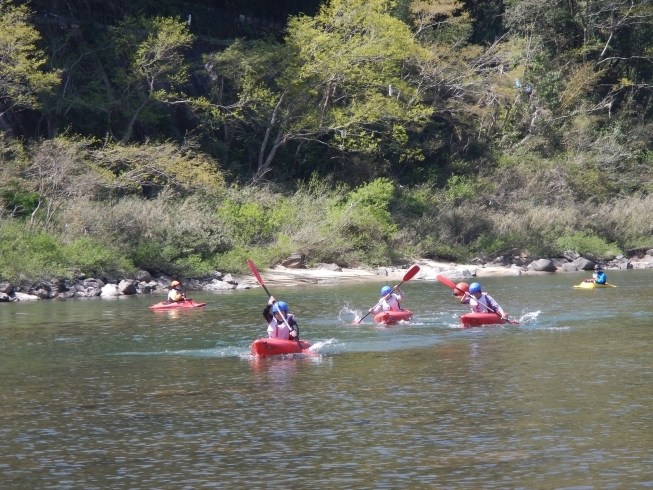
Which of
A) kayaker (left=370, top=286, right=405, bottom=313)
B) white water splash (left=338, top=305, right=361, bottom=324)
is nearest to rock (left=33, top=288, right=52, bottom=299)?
white water splash (left=338, top=305, right=361, bottom=324)

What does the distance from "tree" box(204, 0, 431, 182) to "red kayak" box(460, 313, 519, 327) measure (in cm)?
2154

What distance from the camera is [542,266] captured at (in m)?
41.2

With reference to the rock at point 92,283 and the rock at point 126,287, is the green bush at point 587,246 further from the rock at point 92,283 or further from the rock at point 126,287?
the rock at point 92,283

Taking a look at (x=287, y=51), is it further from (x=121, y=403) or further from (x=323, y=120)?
(x=121, y=403)

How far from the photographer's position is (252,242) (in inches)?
1540

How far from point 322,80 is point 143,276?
1361 centimetres

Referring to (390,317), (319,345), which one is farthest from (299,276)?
(319,345)

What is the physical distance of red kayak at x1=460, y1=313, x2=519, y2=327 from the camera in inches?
870

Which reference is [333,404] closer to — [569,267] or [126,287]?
[126,287]

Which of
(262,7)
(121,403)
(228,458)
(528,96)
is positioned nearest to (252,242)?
(262,7)

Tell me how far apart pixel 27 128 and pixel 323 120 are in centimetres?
1207

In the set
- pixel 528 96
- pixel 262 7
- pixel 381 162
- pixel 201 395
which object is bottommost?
pixel 201 395

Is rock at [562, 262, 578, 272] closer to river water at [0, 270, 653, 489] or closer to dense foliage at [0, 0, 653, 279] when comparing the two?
dense foliage at [0, 0, 653, 279]

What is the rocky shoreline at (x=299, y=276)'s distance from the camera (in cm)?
3100
